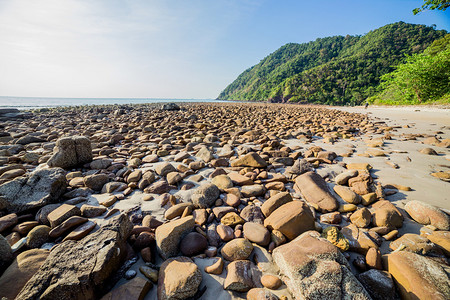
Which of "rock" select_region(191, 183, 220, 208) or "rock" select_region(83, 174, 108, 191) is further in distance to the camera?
"rock" select_region(83, 174, 108, 191)

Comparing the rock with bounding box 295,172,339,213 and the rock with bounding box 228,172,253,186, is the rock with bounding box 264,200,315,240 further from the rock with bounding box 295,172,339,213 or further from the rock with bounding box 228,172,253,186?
the rock with bounding box 228,172,253,186

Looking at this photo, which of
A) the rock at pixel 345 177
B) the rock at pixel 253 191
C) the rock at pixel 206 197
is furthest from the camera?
the rock at pixel 345 177

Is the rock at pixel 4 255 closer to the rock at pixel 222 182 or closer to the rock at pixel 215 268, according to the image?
the rock at pixel 215 268

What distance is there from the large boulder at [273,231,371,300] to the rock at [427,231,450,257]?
90 centimetres

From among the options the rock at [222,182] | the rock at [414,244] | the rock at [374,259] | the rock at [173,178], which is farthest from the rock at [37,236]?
the rock at [414,244]

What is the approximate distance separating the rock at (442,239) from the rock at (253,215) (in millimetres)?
1374

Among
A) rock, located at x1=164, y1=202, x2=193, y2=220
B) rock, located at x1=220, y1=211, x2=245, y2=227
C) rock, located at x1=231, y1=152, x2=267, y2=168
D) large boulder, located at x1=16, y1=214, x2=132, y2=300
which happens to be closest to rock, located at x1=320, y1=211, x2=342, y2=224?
rock, located at x1=220, y1=211, x2=245, y2=227

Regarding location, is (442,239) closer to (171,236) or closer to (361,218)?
→ (361,218)

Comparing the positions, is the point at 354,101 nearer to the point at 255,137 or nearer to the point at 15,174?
the point at 255,137

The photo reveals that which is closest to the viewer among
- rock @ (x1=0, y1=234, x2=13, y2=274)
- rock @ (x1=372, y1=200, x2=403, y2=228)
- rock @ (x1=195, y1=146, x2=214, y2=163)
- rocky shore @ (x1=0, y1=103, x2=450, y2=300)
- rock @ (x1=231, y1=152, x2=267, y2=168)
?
rocky shore @ (x1=0, y1=103, x2=450, y2=300)

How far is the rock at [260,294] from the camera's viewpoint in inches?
43.0

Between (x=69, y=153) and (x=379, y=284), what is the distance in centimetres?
441

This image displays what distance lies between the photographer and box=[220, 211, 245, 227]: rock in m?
1.76

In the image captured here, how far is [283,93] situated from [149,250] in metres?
67.6
